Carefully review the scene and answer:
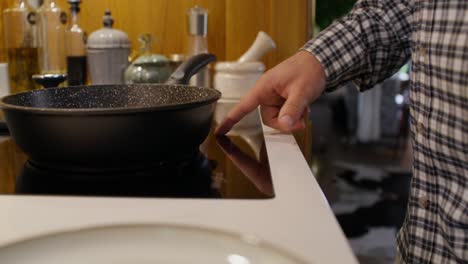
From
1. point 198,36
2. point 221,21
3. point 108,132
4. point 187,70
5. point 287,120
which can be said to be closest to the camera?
point 108,132

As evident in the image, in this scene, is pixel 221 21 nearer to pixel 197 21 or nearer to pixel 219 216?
pixel 197 21

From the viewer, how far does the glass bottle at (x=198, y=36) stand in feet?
3.51

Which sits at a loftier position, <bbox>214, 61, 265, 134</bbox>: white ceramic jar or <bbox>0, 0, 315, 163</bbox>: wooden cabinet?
<bbox>0, 0, 315, 163</bbox>: wooden cabinet

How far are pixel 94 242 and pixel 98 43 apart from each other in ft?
2.57

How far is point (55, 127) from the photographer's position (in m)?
0.48

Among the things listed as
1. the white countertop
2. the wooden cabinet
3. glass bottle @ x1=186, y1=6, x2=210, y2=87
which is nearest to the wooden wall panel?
the wooden cabinet

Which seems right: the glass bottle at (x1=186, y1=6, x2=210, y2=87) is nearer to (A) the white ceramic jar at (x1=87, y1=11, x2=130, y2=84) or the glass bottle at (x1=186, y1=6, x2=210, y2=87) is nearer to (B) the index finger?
(A) the white ceramic jar at (x1=87, y1=11, x2=130, y2=84)

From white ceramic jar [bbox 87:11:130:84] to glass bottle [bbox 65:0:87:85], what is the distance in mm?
40

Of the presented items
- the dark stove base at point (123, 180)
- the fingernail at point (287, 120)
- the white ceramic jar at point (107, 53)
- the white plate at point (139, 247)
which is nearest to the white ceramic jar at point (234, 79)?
the white ceramic jar at point (107, 53)

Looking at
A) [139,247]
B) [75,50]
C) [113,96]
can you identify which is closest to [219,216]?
[139,247]

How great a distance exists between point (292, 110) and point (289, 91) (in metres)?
0.03

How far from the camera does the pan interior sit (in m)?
0.67

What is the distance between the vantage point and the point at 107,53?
3.38 feet

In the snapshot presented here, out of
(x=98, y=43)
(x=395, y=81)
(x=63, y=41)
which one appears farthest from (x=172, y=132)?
(x=395, y=81)
